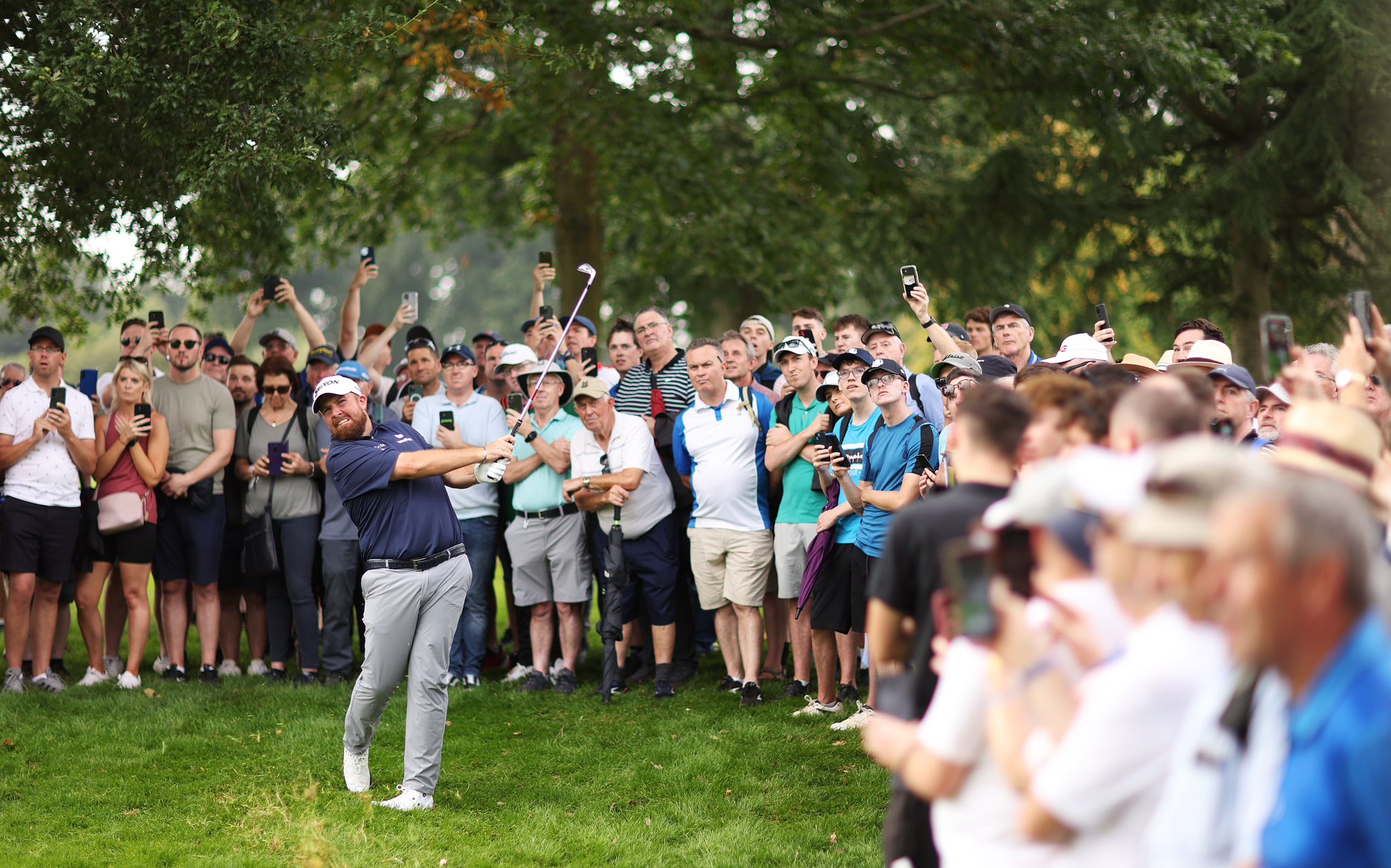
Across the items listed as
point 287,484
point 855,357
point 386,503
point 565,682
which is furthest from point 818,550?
point 287,484

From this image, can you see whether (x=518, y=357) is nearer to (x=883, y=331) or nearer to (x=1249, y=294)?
(x=883, y=331)

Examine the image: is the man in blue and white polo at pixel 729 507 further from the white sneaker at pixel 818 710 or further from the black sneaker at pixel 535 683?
the black sneaker at pixel 535 683

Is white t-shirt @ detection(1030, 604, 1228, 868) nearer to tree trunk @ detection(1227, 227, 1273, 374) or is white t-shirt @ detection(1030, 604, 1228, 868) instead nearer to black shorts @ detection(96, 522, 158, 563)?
black shorts @ detection(96, 522, 158, 563)

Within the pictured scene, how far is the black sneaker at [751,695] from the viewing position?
8.22m

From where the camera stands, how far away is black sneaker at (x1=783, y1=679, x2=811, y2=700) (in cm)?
834

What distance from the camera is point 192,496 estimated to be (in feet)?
30.2

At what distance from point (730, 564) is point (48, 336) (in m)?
5.13

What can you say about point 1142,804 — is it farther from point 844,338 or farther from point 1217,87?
point 1217,87

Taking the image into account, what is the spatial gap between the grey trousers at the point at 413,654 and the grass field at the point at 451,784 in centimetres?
34

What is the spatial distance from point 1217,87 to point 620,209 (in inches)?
301

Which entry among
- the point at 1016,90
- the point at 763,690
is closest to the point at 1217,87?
the point at 1016,90

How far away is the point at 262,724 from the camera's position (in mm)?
8047

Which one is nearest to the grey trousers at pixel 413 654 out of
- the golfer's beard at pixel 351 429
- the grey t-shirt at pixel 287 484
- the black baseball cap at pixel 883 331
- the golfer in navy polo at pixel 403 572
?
the golfer in navy polo at pixel 403 572

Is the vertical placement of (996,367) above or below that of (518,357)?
below
